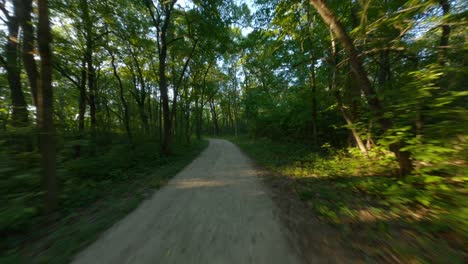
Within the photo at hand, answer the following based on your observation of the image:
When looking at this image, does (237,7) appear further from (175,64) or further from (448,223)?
(448,223)

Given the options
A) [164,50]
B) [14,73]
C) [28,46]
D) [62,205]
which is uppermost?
[164,50]

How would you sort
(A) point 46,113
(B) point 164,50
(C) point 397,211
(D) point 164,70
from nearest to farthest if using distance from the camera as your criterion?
1. (C) point 397,211
2. (A) point 46,113
3. (B) point 164,50
4. (D) point 164,70

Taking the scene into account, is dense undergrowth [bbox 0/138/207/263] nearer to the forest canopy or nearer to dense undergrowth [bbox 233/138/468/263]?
Answer: the forest canopy

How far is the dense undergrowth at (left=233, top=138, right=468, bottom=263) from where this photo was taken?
2.21 metres

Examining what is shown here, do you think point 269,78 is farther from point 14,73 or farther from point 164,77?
point 14,73

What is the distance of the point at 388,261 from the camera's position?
6.95ft

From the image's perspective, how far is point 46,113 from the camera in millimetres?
3596

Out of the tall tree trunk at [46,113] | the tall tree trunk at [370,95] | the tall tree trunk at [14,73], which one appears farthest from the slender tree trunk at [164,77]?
the tall tree trunk at [370,95]

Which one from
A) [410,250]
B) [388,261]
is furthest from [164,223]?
[410,250]

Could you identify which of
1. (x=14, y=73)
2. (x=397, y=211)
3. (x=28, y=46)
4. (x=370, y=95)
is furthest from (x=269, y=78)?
(x=14, y=73)

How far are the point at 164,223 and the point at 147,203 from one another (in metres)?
1.24

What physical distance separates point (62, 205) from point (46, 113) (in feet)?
6.84

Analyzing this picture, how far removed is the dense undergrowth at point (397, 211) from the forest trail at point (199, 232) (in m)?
1.04

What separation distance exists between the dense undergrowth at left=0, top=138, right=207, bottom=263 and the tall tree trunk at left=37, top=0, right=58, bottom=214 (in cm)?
23
